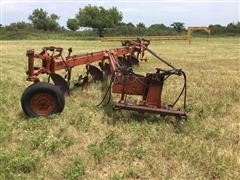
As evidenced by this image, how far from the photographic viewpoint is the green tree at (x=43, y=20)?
317 feet

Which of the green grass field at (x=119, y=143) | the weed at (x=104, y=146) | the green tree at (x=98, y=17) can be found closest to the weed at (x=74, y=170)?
the green grass field at (x=119, y=143)

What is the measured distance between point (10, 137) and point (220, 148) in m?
2.81

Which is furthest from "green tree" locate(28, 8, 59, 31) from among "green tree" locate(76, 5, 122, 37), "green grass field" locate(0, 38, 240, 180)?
"green grass field" locate(0, 38, 240, 180)

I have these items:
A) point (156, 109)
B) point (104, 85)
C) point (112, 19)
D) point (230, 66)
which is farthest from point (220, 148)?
point (112, 19)

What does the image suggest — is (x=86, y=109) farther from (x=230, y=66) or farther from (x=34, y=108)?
(x=230, y=66)

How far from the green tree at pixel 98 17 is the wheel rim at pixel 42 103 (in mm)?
72907

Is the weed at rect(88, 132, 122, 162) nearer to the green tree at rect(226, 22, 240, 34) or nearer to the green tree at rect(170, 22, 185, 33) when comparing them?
the green tree at rect(226, 22, 240, 34)

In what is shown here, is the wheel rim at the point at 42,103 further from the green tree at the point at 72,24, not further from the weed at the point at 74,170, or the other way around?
the green tree at the point at 72,24

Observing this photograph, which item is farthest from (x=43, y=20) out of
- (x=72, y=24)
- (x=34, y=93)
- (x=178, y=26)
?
(x=34, y=93)

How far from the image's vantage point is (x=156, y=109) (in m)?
7.05

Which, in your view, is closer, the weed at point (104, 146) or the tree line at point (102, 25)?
the weed at point (104, 146)

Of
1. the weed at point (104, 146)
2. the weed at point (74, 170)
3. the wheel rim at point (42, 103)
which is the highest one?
the wheel rim at point (42, 103)

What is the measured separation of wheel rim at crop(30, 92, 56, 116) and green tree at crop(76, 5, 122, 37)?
72.9m

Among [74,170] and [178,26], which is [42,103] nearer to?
[74,170]
